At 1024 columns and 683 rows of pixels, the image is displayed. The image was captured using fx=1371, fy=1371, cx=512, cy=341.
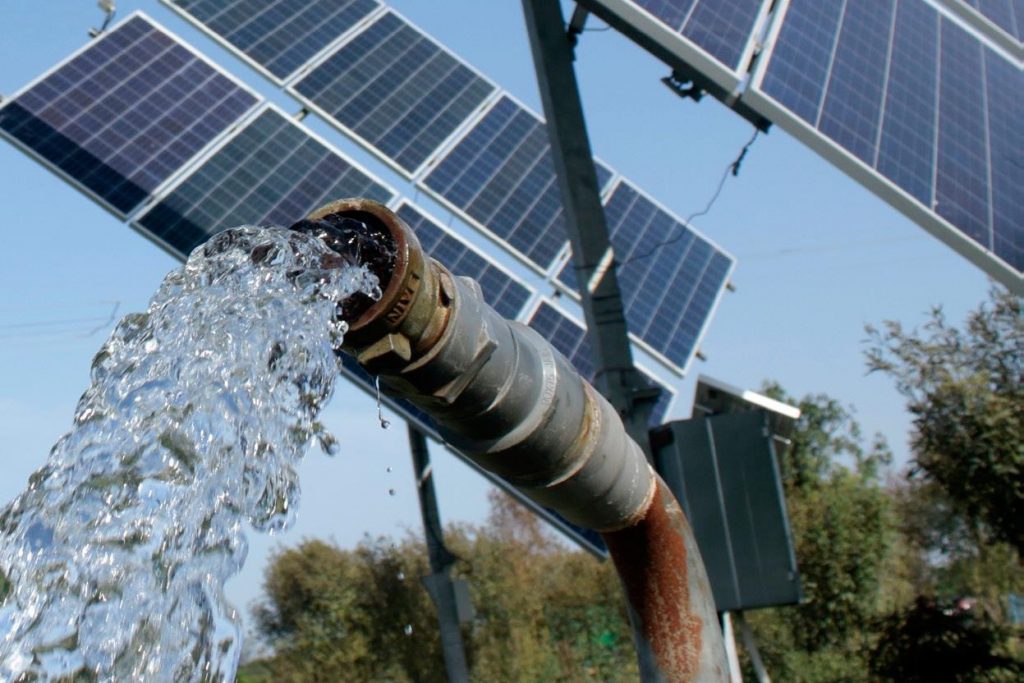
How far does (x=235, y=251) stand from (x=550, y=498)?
2.54 ft

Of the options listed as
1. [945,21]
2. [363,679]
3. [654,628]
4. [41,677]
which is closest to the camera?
[41,677]

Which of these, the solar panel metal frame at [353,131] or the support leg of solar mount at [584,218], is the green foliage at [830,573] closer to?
the solar panel metal frame at [353,131]

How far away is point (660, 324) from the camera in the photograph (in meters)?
12.2

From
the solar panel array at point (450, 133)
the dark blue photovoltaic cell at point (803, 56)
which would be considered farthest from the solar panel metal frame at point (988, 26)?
the solar panel array at point (450, 133)

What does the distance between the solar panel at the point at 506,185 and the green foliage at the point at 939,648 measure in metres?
4.57

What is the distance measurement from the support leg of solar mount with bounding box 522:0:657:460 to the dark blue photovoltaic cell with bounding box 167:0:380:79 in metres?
5.64

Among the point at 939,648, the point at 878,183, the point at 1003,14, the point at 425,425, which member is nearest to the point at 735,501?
the point at 878,183

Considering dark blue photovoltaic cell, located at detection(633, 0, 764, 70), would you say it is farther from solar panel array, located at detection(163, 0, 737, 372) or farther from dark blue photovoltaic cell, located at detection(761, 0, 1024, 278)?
solar panel array, located at detection(163, 0, 737, 372)

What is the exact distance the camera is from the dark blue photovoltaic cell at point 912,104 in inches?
249

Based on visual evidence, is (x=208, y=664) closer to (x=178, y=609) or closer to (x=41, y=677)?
→ (x=178, y=609)

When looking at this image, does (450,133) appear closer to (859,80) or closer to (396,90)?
(396,90)

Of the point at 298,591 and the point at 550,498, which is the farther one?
the point at 298,591

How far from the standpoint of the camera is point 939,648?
1195cm

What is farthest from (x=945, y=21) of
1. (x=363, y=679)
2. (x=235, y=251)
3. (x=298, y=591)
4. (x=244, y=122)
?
(x=298, y=591)
